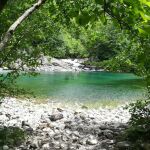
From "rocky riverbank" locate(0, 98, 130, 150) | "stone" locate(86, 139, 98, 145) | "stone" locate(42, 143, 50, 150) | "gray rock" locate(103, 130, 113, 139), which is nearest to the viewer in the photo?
"stone" locate(42, 143, 50, 150)

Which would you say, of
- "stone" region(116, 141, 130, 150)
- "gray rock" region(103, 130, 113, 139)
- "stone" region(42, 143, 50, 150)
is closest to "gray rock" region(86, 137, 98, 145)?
"gray rock" region(103, 130, 113, 139)

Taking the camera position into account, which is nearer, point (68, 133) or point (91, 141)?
point (91, 141)

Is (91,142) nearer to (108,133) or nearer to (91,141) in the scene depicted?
(91,141)

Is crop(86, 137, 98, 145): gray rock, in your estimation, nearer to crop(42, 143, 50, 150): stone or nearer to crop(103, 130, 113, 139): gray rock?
crop(103, 130, 113, 139): gray rock

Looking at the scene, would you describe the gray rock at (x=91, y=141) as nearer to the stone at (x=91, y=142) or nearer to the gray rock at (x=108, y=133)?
the stone at (x=91, y=142)

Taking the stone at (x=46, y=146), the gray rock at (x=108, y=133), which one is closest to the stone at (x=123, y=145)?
the gray rock at (x=108, y=133)

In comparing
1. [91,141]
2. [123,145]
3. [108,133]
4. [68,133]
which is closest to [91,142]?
[91,141]

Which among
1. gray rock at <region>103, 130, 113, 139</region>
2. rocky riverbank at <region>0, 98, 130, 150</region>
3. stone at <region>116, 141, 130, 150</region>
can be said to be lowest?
rocky riverbank at <region>0, 98, 130, 150</region>

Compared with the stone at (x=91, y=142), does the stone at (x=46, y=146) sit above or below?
below

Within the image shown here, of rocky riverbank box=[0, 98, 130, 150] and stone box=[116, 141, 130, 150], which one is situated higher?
stone box=[116, 141, 130, 150]

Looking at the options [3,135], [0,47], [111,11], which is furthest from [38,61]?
[111,11]

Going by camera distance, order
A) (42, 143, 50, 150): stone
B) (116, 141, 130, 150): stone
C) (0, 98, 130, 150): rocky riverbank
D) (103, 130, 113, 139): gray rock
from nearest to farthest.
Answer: (116, 141, 130, 150): stone < (42, 143, 50, 150): stone < (0, 98, 130, 150): rocky riverbank < (103, 130, 113, 139): gray rock

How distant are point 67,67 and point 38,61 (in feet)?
241

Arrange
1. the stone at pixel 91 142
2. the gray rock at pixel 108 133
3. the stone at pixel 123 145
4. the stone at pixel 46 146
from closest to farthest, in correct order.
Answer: the stone at pixel 123 145 → the stone at pixel 46 146 → the stone at pixel 91 142 → the gray rock at pixel 108 133
